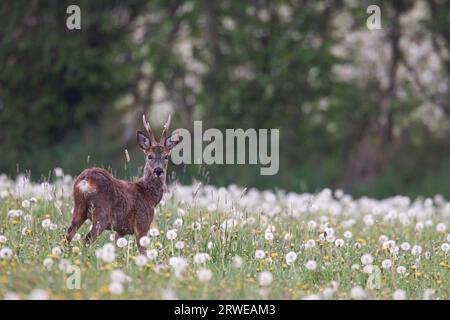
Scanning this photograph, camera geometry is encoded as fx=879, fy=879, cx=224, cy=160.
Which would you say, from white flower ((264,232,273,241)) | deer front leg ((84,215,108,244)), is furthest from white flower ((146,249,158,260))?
white flower ((264,232,273,241))

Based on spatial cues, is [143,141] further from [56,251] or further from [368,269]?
[368,269]

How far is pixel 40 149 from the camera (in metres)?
16.9

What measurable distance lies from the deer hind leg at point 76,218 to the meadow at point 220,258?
90 millimetres

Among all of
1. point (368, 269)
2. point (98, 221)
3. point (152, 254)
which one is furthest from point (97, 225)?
point (368, 269)

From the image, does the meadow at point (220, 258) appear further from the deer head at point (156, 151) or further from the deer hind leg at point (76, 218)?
the deer head at point (156, 151)

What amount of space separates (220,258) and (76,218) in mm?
1276

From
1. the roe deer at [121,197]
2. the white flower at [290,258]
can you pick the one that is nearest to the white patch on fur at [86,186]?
the roe deer at [121,197]

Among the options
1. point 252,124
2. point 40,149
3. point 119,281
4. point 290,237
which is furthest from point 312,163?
point 119,281

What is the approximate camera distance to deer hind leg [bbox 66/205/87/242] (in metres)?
7.13

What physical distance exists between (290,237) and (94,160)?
8558mm

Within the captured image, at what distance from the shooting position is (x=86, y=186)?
700 cm

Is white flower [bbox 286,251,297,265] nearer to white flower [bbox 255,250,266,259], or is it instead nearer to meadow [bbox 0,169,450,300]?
meadow [bbox 0,169,450,300]

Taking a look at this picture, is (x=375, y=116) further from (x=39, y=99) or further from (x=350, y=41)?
(x=39, y=99)

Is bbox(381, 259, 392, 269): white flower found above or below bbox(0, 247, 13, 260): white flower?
below
